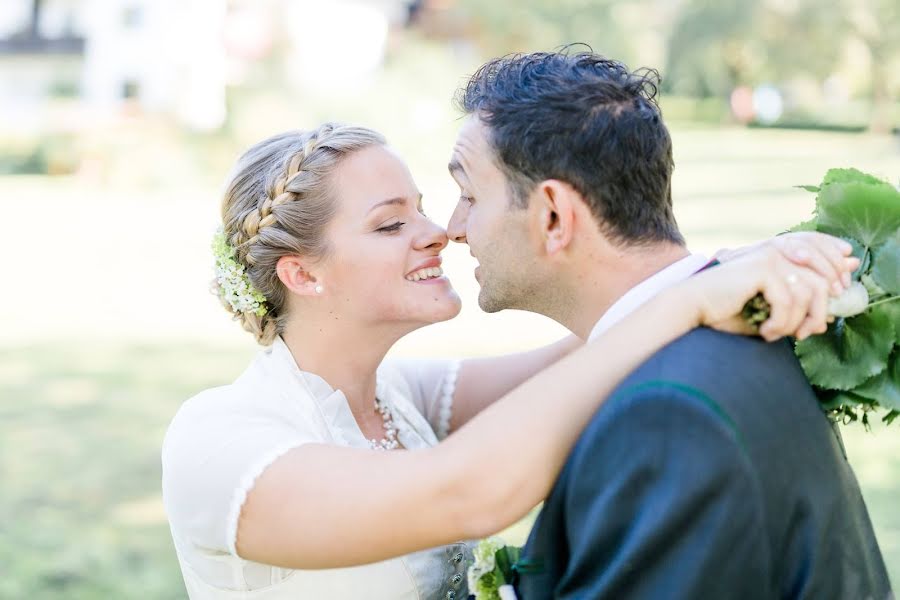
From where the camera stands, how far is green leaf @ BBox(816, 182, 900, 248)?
2.55 m

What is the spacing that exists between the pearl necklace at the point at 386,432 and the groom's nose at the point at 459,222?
77cm

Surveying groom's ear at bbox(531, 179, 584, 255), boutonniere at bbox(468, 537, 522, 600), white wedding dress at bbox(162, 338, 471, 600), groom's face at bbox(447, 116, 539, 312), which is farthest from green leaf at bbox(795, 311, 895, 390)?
white wedding dress at bbox(162, 338, 471, 600)

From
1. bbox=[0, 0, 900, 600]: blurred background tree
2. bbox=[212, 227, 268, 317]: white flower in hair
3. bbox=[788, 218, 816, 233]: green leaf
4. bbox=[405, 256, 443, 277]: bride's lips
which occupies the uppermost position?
bbox=[788, 218, 816, 233]: green leaf

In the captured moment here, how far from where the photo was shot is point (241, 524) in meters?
2.81

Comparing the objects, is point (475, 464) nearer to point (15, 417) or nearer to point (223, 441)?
point (223, 441)

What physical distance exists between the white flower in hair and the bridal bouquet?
187cm

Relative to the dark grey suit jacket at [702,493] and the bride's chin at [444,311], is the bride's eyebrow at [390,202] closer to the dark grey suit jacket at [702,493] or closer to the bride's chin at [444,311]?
the bride's chin at [444,311]

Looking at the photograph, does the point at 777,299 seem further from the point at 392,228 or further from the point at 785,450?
the point at 392,228

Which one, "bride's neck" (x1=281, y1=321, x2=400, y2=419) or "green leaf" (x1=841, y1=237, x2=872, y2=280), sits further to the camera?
"bride's neck" (x1=281, y1=321, x2=400, y2=419)

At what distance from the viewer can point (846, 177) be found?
269 centimetres

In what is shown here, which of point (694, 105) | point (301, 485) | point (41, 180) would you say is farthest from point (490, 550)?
point (694, 105)

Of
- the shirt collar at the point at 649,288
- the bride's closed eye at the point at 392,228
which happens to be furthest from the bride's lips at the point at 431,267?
the shirt collar at the point at 649,288

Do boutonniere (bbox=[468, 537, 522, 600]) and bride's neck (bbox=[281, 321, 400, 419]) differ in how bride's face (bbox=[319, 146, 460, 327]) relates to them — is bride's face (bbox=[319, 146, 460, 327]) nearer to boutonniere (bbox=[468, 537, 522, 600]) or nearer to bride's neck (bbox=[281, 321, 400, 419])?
bride's neck (bbox=[281, 321, 400, 419])

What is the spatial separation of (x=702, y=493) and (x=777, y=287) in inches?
19.5
